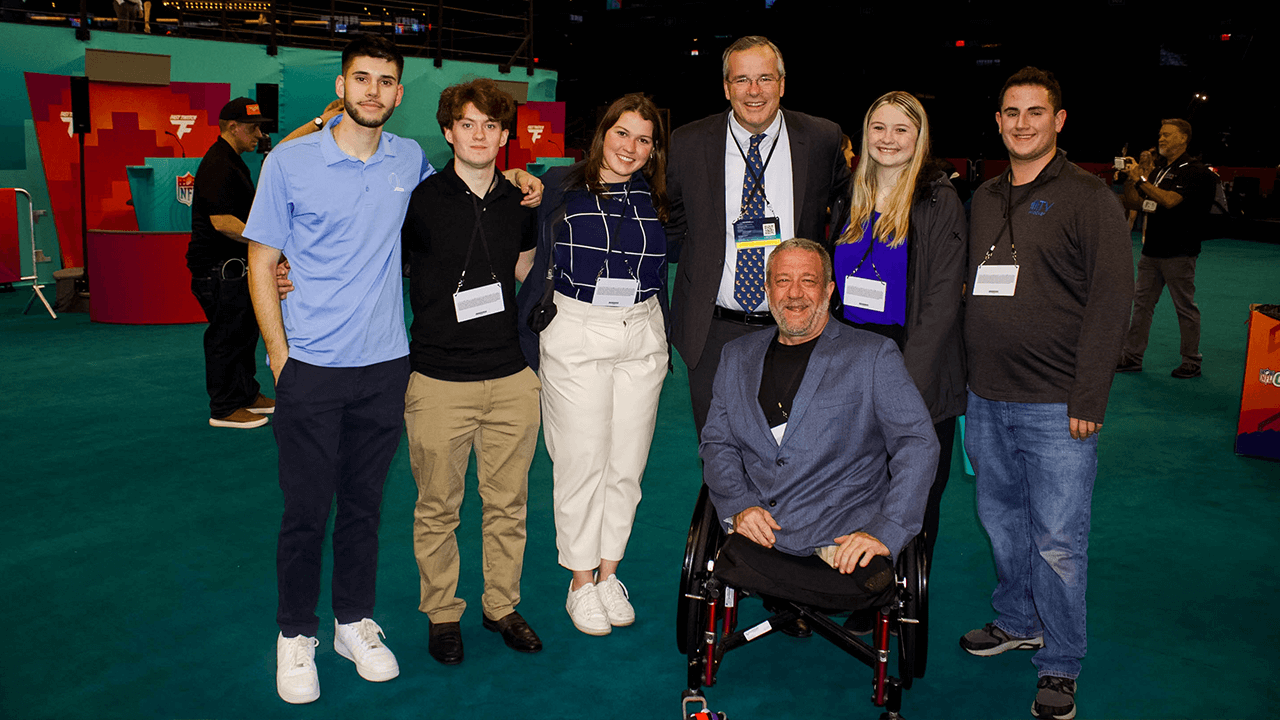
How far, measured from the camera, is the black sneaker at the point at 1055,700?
7.99 feet

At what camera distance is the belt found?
2809 millimetres

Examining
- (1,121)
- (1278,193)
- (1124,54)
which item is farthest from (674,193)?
(1124,54)

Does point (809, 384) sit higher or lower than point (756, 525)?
higher

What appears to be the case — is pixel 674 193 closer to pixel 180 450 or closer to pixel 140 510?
pixel 140 510

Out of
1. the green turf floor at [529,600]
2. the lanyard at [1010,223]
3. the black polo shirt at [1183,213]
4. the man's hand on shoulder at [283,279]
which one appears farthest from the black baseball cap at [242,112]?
the black polo shirt at [1183,213]

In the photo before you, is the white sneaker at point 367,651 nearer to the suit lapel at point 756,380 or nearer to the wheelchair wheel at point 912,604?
the suit lapel at point 756,380

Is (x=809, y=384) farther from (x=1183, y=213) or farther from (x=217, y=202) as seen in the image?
(x=1183, y=213)

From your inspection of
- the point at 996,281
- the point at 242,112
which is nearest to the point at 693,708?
the point at 996,281

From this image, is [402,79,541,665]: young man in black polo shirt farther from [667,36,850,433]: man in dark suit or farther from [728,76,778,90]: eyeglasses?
[728,76,778,90]: eyeglasses

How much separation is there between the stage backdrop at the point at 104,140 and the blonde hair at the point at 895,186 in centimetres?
888

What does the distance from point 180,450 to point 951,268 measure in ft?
12.6

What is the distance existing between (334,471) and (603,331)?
33.6 inches

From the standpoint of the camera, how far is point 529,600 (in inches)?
123

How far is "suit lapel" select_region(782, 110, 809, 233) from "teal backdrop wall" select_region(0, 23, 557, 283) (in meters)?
8.93
